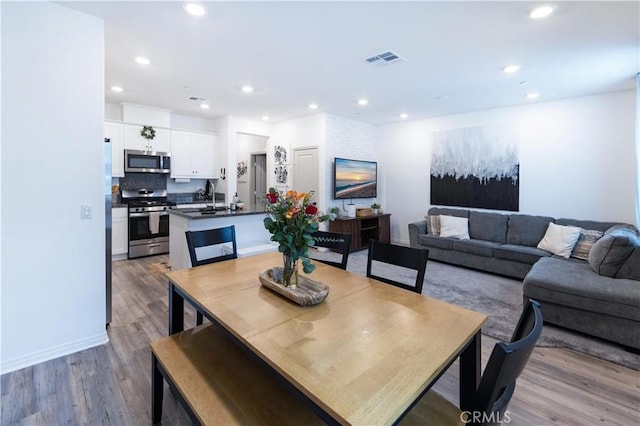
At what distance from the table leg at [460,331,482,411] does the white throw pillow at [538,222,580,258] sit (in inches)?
137

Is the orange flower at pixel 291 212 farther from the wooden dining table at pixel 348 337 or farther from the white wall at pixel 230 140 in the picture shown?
the white wall at pixel 230 140

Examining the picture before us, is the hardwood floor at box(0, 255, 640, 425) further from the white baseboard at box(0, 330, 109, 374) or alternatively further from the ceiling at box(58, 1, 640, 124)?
the ceiling at box(58, 1, 640, 124)

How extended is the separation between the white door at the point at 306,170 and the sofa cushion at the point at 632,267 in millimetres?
4232

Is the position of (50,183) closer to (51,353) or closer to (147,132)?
(51,353)

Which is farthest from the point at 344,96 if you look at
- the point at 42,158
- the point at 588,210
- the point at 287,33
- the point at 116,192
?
the point at 116,192

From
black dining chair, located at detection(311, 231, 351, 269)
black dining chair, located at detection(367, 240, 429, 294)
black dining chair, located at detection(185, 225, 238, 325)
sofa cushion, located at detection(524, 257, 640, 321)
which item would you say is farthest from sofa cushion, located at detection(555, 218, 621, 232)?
black dining chair, located at detection(185, 225, 238, 325)

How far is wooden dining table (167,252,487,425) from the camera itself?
0.96m

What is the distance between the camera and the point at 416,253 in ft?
6.39

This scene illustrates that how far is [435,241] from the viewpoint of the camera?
5109mm

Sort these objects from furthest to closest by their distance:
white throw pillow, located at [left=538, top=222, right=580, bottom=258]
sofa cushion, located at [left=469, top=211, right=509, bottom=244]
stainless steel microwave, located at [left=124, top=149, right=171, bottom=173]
A: stainless steel microwave, located at [left=124, top=149, right=171, bottom=173] < sofa cushion, located at [left=469, top=211, right=509, bottom=244] < white throw pillow, located at [left=538, top=222, right=580, bottom=258]

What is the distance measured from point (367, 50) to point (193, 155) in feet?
14.1

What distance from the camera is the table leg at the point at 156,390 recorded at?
168 centimetres

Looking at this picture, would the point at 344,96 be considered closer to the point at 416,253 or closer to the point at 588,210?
→ the point at 416,253

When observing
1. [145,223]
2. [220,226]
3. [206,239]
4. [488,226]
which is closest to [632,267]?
[488,226]
